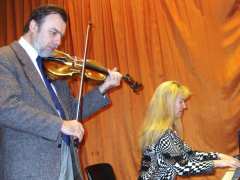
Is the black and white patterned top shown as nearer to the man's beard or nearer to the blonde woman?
the blonde woman

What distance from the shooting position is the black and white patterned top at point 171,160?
231 cm

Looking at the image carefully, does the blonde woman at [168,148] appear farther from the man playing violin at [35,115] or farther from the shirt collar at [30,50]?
the shirt collar at [30,50]

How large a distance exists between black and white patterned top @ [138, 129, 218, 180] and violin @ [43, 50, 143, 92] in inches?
15.3

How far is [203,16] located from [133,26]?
62 cm

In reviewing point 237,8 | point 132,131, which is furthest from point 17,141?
point 237,8

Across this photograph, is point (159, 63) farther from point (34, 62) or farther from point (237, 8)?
point (34, 62)

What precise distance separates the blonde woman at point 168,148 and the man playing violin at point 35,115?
77cm

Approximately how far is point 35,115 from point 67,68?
1.78 feet

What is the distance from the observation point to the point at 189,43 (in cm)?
329

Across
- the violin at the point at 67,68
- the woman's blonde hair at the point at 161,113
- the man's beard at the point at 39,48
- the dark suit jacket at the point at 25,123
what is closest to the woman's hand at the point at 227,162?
the woman's blonde hair at the point at 161,113

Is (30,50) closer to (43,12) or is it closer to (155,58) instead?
(43,12)

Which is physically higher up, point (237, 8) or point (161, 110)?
point (237, 8)

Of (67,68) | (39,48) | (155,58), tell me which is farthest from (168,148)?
(155,58)

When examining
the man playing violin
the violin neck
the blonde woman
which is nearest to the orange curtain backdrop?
the blonde woman
